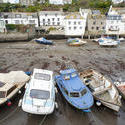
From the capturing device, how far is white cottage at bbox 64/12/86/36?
108ft

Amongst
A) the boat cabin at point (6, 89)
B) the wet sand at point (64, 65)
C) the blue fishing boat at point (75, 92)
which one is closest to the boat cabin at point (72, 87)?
the blue fishing boat at point (75, 92)

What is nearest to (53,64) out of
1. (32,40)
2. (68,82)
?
(68,82)

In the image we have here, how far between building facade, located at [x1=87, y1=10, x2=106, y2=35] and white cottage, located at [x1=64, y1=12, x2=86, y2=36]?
262 cm

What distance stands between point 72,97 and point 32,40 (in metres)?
25.7

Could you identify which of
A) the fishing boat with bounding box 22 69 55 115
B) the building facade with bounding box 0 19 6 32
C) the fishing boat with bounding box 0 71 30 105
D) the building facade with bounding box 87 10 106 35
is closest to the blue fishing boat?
the fishing boat with bounding box 22 69 55 115

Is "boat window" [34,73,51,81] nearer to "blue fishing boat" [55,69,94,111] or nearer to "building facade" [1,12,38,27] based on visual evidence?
"blue fishing boat" [55,69,94,111]

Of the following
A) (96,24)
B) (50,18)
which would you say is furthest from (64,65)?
(50,18)

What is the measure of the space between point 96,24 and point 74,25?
22.7 feet

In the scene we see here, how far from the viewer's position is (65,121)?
9.47 m

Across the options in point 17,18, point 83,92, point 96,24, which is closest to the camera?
point 83,92

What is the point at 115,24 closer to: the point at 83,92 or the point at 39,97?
the point at 83,92

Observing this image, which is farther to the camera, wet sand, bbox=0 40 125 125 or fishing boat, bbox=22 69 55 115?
wet sand, bbox=0 40 125 125

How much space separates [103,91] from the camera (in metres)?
11.0

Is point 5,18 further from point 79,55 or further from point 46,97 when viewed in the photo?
point 46,97
